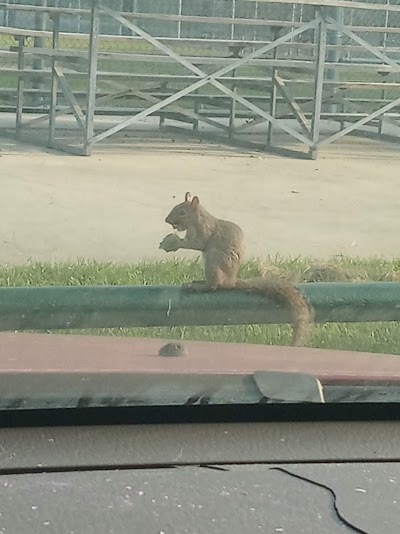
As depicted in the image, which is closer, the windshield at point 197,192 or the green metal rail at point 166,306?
the green metal rail at point 166,306

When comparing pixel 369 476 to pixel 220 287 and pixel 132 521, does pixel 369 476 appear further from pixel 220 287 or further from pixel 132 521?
pixel 220 287

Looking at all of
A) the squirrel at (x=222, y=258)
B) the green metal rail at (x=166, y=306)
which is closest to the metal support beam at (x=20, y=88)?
the squirrel at (x=222, y=258)

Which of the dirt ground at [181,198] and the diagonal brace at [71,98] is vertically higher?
the diagonal brace at [71,98]

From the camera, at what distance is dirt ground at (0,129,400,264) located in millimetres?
7367

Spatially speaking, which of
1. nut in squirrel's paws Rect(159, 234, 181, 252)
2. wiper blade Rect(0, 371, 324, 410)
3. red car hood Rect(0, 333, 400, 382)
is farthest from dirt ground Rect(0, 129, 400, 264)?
wiper blade Rect(0, 371, 324, 410)

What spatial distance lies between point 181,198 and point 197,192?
1.12 feet

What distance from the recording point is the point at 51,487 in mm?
2170

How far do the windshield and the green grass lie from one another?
0.02 metres

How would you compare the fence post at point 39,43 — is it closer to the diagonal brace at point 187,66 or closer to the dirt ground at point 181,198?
the dirt ground at point 181,198

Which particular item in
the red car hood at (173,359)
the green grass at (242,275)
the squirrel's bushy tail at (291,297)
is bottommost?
the green grass at (242,275)

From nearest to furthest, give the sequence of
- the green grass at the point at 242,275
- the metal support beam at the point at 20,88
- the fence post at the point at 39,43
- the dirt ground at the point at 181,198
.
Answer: the green grass at the point at 242,275 → the dirt ground at the point at 181,198 → the metal support beam at the point at 20,88 → the fence post at the point at 39,43

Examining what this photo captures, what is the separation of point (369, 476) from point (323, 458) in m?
0.11

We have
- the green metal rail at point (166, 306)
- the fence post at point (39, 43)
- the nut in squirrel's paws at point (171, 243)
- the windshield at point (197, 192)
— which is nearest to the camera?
the green metal rail at point (166, 306)

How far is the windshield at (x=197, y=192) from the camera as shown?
3.19 meters
